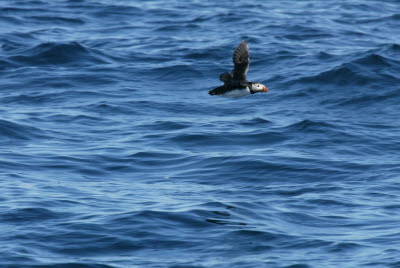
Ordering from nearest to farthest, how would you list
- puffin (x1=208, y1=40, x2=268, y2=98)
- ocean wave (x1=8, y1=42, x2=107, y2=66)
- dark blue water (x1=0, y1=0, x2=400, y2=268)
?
dark blue water (x1=0, y1=0, x2=400, y2=268), puffin (x1=208, y1=40, x2=268, y2=98), ocean wave (x1=8, y1=42, x2=107, y2=66)

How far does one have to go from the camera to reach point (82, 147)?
17.5 m

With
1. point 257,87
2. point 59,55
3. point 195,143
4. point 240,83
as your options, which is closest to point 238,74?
point 240,83

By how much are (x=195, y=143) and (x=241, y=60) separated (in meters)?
4.38

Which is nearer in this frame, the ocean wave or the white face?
the white face

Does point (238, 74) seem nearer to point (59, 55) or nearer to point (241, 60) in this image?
point (241, 60)

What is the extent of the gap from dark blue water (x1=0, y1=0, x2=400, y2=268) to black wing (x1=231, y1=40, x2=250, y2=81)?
250cm

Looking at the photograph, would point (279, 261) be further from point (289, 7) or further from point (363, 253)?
point (289, 7)

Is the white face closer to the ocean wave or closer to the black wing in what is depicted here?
the black wing

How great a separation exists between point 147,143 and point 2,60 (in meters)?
8.59

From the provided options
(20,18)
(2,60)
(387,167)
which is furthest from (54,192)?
(20,18)

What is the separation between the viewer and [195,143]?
707 inches

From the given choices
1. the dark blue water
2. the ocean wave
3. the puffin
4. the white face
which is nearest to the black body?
the puffin

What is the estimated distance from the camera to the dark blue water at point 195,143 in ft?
41.4

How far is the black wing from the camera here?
1392cm
